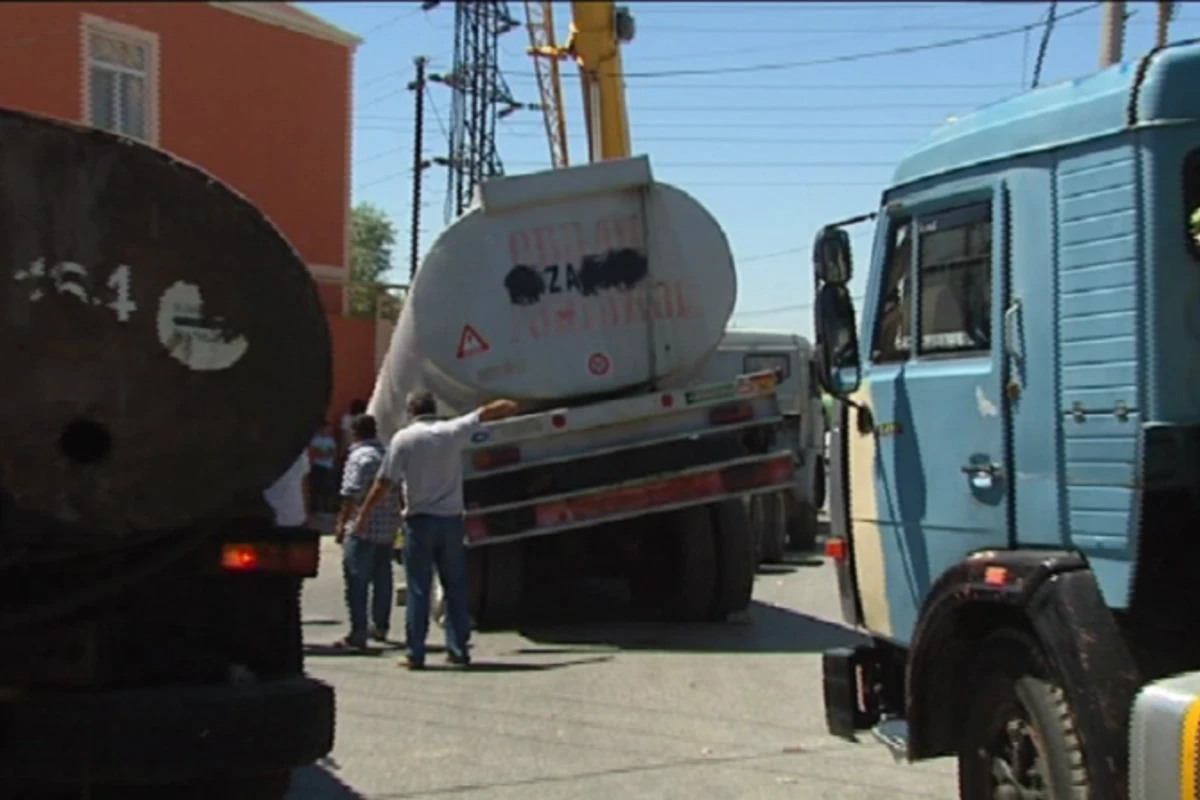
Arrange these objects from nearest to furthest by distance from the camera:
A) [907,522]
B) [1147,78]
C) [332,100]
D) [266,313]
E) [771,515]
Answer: [1147,78] < [266,313] < [907,522] < [771,515] < [332,100]

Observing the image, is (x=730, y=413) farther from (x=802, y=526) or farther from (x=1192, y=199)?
(x=802, y=526)

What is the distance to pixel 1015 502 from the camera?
508 centimetres

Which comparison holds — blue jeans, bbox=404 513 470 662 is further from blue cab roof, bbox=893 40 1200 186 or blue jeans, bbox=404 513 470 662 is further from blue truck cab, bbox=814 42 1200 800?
blue cab roof, bbox=893 40 1200 186

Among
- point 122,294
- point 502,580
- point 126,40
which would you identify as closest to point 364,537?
point 502,580

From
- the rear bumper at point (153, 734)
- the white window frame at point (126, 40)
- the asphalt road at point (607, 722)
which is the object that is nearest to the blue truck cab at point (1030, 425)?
the asphalt road at point (607, 722)

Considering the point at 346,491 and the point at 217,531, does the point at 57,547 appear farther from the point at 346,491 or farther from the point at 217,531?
the point at 346,491

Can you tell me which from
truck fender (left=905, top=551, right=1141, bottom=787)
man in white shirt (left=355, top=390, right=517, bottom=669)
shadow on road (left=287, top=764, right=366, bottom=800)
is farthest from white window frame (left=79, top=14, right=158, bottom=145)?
truck fender (left=905, top=551, right=1141, bottom=787)

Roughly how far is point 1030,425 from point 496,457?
21.1 feet

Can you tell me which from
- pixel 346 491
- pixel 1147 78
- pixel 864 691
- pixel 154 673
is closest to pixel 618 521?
pixel 346 491

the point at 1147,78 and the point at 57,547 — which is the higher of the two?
the point at 1147,78

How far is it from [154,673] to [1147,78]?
361 centimetres

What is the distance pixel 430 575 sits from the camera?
10.4m

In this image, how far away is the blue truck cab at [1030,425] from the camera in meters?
4.51

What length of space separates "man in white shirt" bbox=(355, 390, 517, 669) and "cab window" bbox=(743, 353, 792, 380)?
29.5 feet
